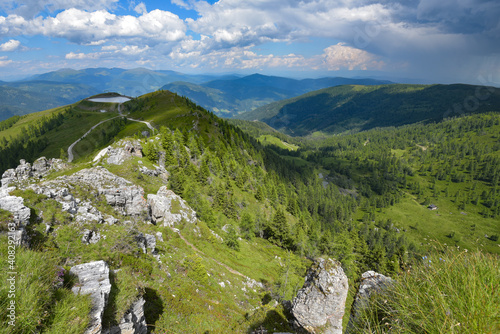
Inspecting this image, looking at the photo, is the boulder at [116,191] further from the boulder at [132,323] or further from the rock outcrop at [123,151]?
the boulder at [132,323]

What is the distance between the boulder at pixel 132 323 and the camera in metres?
10.0

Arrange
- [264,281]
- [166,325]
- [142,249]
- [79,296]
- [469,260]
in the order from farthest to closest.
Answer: [264,281], [142,249], [166,325], [79,296], [469,260]

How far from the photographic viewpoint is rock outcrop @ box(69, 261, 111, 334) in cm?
801

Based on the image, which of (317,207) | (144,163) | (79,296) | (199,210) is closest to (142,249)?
(79,296)

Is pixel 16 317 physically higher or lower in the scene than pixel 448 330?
lower

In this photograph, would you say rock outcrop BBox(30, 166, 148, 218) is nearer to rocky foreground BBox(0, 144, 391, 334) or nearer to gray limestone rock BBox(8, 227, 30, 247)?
rocky foreground BBox(0, 144, 391, 334)

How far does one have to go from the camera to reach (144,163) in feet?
183

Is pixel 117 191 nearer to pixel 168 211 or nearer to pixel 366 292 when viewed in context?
pixel 168 211

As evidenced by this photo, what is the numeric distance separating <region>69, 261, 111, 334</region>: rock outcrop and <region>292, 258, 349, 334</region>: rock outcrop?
13436 mm

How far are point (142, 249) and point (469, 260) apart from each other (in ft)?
A: 70.7

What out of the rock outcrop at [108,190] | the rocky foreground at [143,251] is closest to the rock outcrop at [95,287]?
the rocky foreground at [143,251]

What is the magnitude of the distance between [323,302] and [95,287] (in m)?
14.6

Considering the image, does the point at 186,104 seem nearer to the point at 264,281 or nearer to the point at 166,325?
the point at 264,281

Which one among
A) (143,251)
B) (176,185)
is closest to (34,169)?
(176,185)
